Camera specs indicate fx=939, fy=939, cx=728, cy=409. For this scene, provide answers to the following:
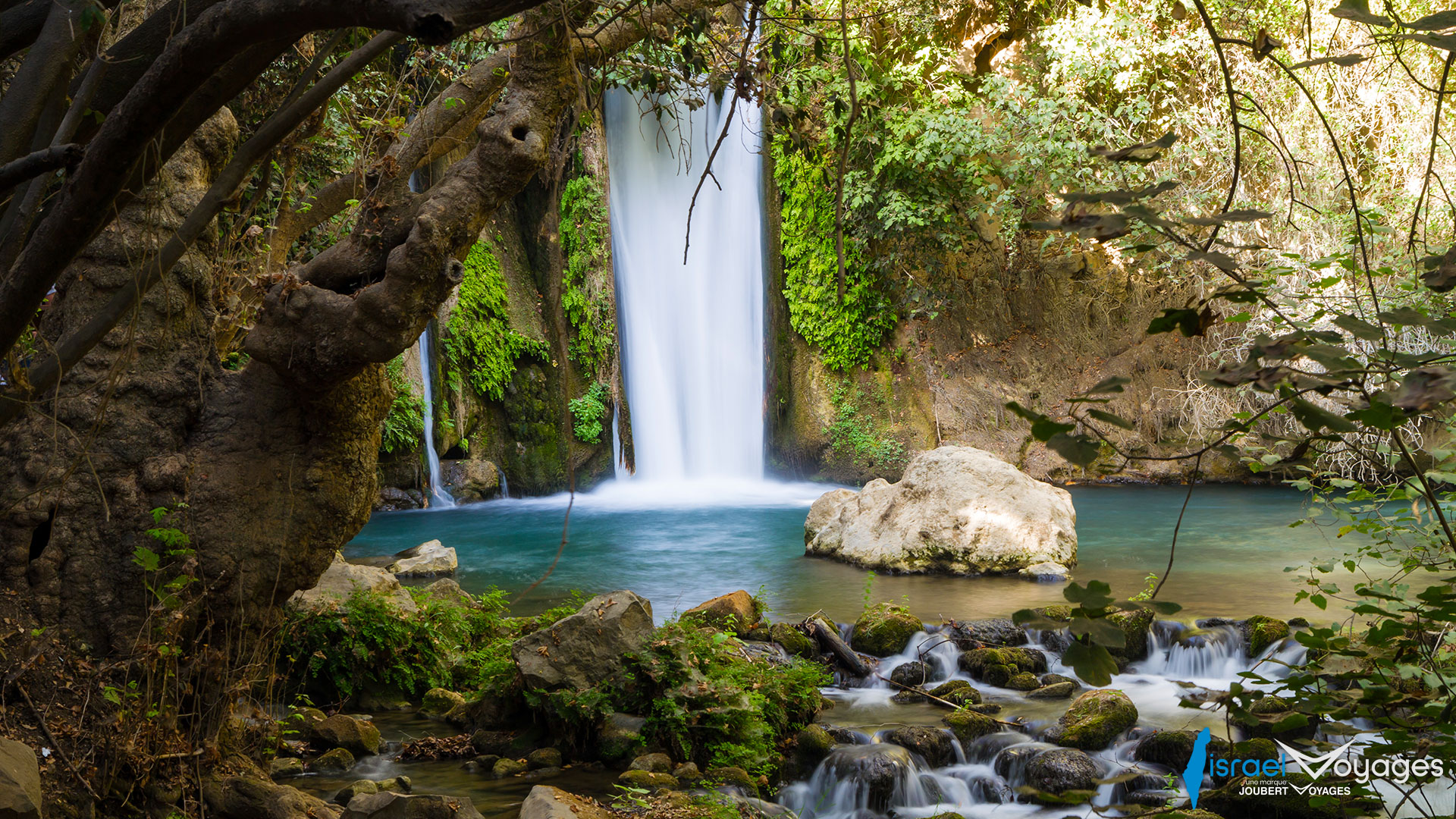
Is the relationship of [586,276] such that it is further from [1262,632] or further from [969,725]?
[969,725]

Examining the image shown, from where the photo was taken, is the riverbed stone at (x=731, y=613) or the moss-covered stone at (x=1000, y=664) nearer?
the moss-covered stone at (x=1000, y=664)

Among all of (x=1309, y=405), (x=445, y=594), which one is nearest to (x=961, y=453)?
(x=445, y=594)

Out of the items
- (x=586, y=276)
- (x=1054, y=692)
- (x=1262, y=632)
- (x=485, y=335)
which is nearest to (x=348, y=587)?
(x=1054, y=692)

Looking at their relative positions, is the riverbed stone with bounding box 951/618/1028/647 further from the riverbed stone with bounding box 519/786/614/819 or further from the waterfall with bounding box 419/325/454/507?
the waterfall with bounding box 419/325/454/507

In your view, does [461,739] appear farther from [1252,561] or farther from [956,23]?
[1252,561]

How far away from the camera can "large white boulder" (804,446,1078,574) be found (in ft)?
31.3

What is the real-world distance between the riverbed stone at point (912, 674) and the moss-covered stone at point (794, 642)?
0.62 m

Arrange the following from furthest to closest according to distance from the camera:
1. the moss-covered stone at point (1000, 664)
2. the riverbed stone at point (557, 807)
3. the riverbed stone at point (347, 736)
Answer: the moss-covered stone at point (1000, 664)
the riverbed stone at point (347, 736)
the riverbed stone at point (557, 807)

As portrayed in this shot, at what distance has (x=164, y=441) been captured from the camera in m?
3.91

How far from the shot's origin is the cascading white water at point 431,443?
15.4m

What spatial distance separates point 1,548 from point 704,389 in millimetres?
14464

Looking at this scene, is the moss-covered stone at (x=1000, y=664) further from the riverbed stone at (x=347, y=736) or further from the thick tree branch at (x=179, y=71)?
the thick tree branch at (x=179, y=71)

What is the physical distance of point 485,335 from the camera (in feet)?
54.1

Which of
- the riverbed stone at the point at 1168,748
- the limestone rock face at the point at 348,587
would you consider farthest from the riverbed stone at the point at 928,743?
the limestone rock face at the point at 348,587
